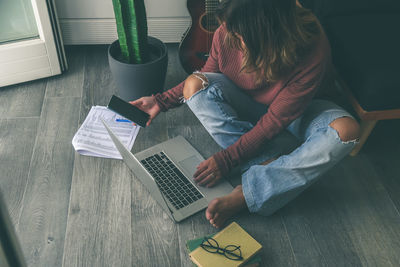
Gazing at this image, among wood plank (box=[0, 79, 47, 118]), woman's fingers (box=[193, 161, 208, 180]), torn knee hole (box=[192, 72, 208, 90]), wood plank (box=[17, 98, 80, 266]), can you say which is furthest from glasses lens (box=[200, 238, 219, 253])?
wood plank (box=[0, 79, 47, 118])

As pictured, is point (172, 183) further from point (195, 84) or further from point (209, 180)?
point (195, 84)

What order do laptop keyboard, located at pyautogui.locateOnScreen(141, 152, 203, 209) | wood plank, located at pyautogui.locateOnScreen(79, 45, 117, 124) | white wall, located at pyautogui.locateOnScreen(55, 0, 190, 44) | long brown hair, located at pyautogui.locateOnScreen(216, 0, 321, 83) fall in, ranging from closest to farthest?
long brown hair, located at pyautogui.locateOnScreen(216, 0, 321, 83), laptop keyboard, located at pyautogui.locateOnScreen(141, 152, 203, 209), wood plank, located at pyautogui.locateOnScreen(79, 45, 117, 124), white wall, located at pyautogui.locateOnScreen(55, 0, 190, 44)

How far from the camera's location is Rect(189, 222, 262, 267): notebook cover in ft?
3.98

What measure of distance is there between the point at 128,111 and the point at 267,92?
0.54 m

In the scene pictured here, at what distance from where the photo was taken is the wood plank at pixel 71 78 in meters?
1.91

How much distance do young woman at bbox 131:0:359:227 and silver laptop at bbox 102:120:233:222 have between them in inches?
2.0

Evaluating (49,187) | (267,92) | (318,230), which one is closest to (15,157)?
(49,187)

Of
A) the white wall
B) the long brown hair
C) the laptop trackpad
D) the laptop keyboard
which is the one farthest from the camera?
the white wall

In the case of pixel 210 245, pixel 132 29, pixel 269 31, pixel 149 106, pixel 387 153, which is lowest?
pixel 387 153

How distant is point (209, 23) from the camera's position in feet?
6.25

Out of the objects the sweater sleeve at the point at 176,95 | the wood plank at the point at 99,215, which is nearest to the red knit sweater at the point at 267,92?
the sweater sleeve at the point at 176,95

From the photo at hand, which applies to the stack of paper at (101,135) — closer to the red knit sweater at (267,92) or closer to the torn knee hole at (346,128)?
the red knit sweater at (267,92)

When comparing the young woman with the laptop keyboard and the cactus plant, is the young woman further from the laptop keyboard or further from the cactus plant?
the cactus plant

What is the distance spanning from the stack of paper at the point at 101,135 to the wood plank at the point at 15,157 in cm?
20
